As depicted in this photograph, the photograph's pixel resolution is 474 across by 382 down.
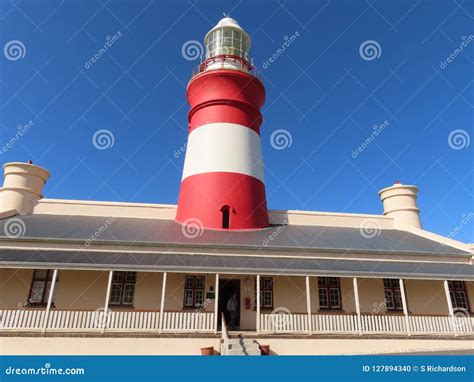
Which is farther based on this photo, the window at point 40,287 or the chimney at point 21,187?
the chimney at point 21,187

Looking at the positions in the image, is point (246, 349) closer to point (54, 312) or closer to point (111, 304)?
point (111, 304)

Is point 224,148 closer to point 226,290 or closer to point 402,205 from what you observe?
point 226,290

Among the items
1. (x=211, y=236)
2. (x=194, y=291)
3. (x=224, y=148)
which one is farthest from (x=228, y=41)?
(x=194, y=291)

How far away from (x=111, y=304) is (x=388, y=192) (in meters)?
18.1

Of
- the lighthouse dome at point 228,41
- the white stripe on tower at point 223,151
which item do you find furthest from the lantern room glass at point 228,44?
the white stripe on tower at point 223,151

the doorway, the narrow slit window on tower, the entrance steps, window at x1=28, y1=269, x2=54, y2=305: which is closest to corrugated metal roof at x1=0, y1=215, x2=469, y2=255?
the narrow slit window on tower

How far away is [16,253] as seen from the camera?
12234 millimetres

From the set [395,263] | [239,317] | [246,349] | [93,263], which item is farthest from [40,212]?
[395,263]

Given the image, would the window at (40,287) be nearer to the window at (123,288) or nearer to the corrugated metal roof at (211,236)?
the corrugated metal roof at (211,236)

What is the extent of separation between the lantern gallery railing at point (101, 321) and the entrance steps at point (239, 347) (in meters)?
1.06

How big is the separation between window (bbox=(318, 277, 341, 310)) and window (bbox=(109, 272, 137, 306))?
801 centimetres

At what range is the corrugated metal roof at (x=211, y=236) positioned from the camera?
1372 centimetres

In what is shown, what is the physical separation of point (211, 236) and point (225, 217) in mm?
1692

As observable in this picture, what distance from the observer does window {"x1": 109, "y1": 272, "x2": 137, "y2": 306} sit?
1284 cm
